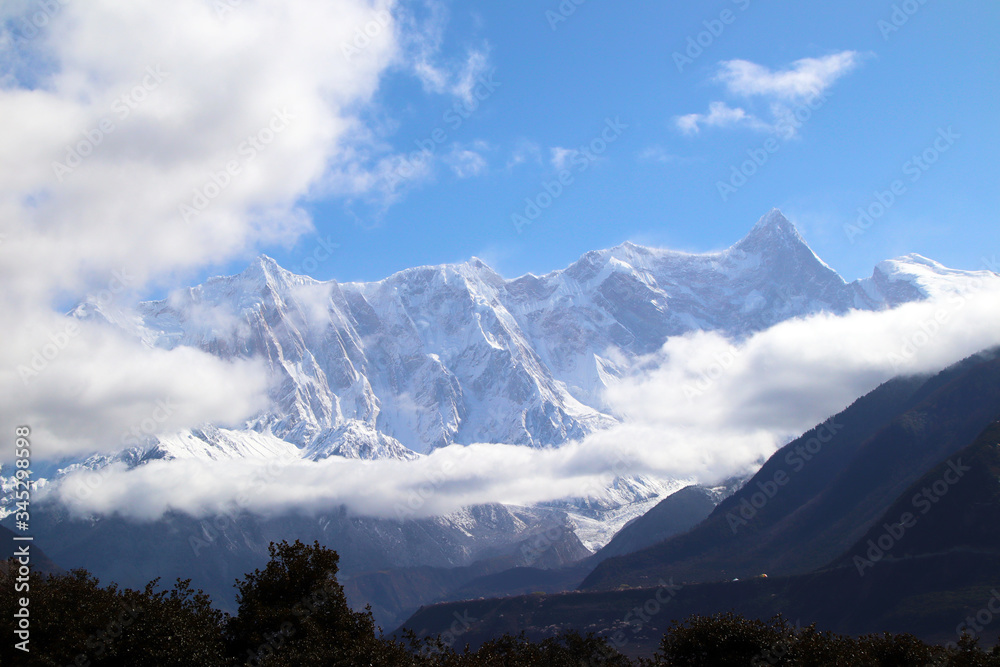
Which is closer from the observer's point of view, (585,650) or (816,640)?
(816,640)

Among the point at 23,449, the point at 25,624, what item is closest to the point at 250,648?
the point at 25,624

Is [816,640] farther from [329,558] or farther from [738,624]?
[329,558]

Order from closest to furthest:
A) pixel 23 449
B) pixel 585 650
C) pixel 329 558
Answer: pixel 23 449 → pixel 329 558 → pixel 585 650

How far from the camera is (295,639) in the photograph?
73.4 metres

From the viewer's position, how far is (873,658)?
6650 cm

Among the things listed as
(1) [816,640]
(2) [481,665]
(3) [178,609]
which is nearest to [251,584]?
(3) [178,609]

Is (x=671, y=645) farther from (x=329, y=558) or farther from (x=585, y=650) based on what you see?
(x=329, y=558)

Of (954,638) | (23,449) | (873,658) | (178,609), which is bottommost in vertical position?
(954,638)

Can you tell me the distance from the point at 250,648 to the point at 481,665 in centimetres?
2256

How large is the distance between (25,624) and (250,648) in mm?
21721

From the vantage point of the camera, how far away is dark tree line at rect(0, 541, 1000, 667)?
67875 mm

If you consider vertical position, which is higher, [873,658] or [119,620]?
[119,620]

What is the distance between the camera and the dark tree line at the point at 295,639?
223ft

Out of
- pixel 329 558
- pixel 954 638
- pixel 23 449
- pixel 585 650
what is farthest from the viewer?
pixel 954 638
